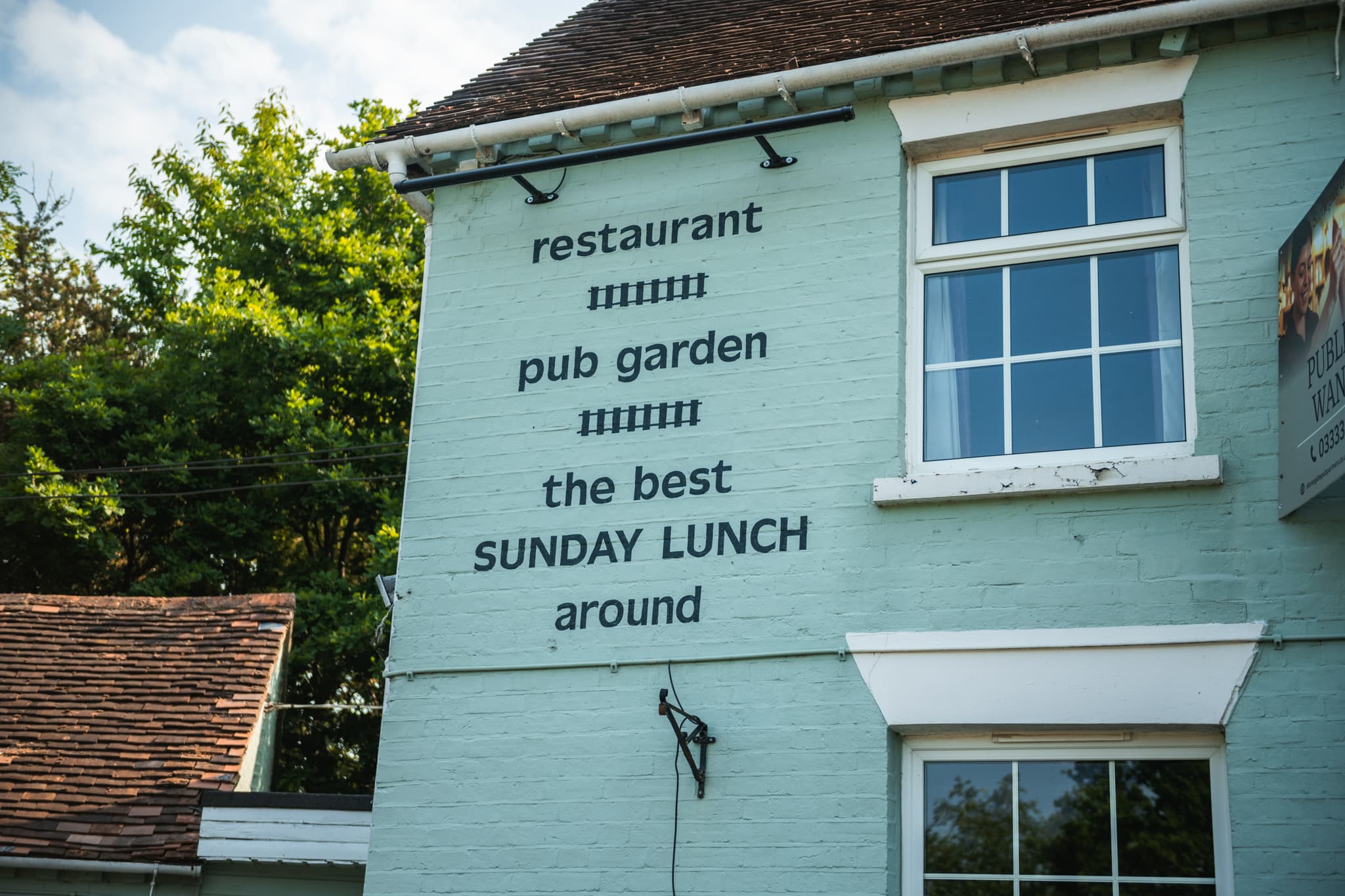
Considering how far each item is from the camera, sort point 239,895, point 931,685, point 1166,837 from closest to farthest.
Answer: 1. point 1166,837
2. point 931,685
3. point 239,895

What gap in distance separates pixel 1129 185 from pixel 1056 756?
2915mm

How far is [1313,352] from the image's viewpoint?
233 inches

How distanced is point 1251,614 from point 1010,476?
47.4 inches

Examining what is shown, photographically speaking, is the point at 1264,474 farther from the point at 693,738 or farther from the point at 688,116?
the point at 688,116

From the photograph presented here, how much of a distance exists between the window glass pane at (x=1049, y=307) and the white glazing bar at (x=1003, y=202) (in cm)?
24

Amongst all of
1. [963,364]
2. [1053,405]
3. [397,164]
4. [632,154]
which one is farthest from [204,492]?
[1053,405]

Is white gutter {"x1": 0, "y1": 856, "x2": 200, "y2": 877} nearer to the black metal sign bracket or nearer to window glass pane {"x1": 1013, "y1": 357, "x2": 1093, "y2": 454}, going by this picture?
the black metal sign bracket

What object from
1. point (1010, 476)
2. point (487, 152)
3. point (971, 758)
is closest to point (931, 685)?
point (971, 758)

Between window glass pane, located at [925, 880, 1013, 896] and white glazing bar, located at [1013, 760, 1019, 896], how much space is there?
0.02 metres

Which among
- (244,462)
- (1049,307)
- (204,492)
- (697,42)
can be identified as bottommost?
(1049,307)

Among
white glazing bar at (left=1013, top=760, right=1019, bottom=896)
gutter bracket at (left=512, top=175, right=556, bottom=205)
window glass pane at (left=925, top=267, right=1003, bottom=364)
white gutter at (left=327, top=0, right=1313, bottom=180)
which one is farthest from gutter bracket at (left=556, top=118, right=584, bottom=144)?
white glazing bar at (left=1013, top=760, right=1019, bottom=896)

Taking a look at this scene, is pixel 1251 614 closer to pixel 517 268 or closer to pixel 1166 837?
pixel 1166 837

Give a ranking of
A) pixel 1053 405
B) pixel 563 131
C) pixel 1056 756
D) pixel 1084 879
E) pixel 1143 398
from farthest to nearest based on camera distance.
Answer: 1. pixel 563 131
2. pixel 1053 405
3. pixel 1143 398
4. pixel 1056 756
5. pixel 1084 879

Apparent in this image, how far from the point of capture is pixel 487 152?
339 inches
